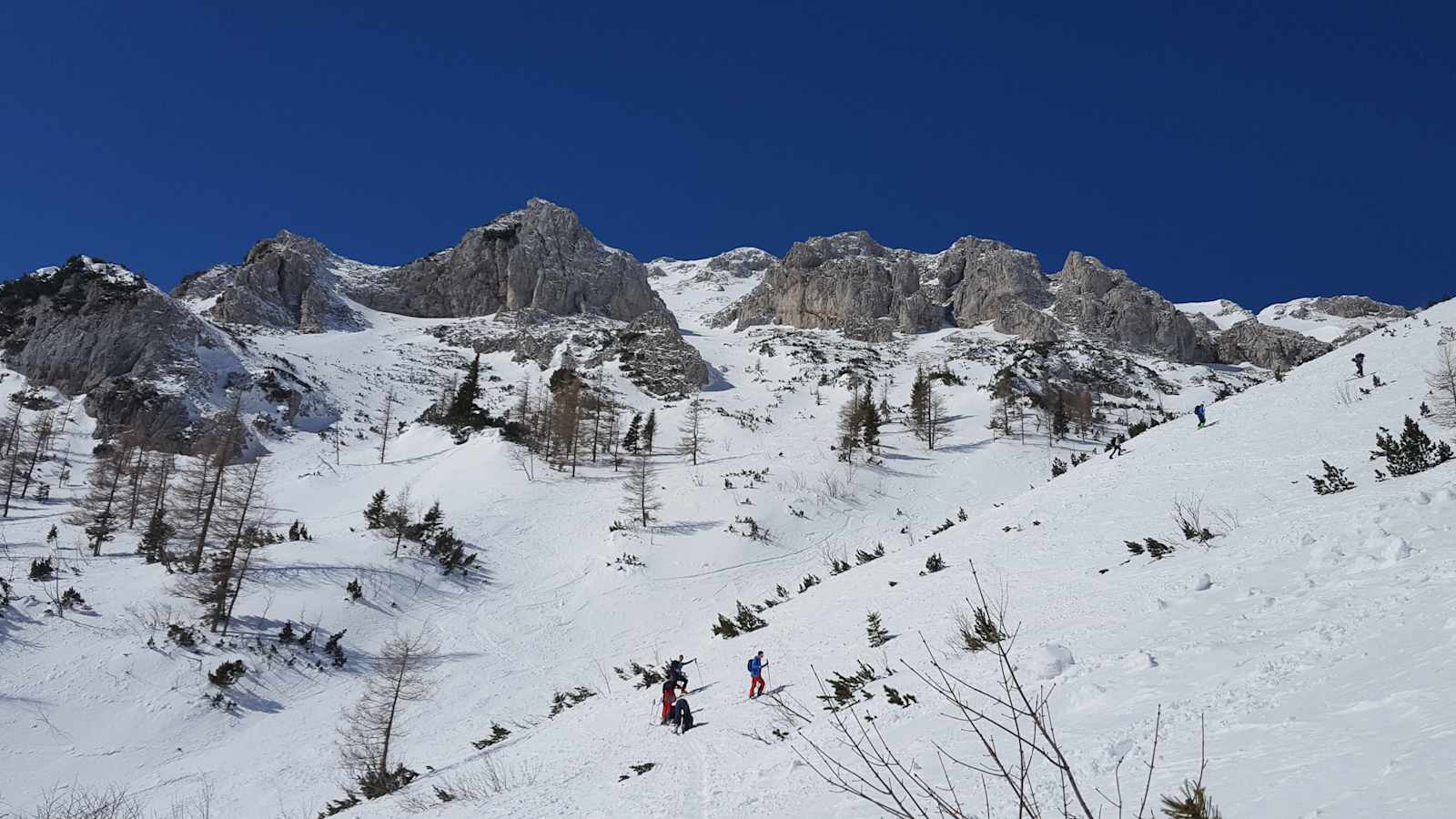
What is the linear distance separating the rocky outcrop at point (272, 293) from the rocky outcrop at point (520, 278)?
10.6m

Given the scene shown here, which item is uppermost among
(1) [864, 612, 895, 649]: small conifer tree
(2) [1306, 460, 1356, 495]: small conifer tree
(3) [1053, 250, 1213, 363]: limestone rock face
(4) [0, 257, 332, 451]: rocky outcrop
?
(3) [1053, 250, 1213, 363]: limestone rock face

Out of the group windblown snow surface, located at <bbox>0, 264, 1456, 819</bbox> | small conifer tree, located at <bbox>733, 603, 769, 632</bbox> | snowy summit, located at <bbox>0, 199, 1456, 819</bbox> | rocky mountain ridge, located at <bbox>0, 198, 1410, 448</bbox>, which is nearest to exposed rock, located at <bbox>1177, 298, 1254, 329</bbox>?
rocky mountain ridge, located at <bbox>0, 198, 1410, 448</bbox>

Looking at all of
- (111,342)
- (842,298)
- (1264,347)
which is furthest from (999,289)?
(111,342)

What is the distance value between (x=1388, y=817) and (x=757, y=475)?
38.2m

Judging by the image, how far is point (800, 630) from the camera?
1505 cm

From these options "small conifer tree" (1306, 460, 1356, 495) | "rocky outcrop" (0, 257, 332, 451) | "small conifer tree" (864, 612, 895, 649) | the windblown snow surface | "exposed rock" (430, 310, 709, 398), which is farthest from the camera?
"exposed rock" (430, 310, 709, 398)

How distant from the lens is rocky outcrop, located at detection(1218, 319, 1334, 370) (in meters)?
111

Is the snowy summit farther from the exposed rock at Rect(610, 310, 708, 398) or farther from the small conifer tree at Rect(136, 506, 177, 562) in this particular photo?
the exposed rock at Rect(610, 310, 708, 398)

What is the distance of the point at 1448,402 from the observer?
52.9 feet

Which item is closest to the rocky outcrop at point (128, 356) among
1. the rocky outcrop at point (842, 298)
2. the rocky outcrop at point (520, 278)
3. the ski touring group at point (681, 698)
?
the ski touring group at point (681, 698)

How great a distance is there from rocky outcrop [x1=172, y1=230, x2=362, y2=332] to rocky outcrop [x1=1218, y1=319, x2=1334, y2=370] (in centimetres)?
15193

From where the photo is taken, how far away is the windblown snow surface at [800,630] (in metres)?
4.81

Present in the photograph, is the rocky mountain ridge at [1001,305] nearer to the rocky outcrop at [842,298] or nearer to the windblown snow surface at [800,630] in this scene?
the rocky outcrop at [842,298]

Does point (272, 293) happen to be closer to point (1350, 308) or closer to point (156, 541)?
point (156, 541)
